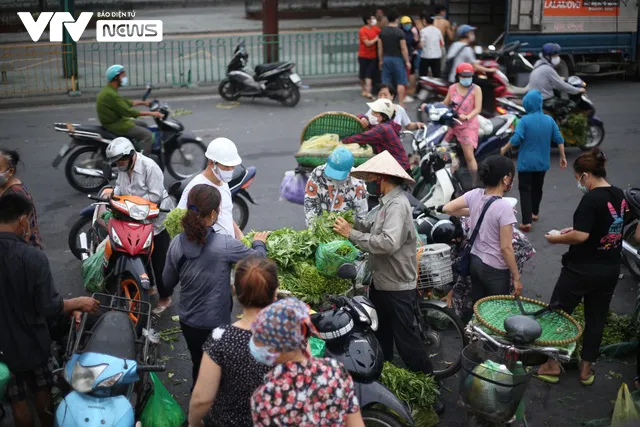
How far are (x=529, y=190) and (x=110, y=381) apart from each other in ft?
19.7

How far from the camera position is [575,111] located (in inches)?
486

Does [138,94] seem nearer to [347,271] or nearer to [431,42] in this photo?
[431,42]

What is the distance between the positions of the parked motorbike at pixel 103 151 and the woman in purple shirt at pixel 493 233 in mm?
5522

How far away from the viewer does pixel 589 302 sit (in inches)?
231

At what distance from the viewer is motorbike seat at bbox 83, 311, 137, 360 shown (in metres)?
4.65

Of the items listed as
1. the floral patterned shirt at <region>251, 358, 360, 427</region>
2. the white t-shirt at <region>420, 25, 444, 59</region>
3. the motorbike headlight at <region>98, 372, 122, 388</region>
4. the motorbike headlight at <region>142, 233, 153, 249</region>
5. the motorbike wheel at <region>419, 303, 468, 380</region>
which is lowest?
the motorbike wheel at <region>419, 303, 468, 380</region>

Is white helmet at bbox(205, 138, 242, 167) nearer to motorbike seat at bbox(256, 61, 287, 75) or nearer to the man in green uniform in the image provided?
the man in green uniform

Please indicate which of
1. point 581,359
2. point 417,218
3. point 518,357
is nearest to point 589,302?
point 581,359

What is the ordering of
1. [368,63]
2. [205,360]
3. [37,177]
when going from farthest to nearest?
[368,63] < [37,177] < [205,360]

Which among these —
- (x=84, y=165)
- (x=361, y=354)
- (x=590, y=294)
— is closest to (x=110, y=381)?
(x=361, y=354)

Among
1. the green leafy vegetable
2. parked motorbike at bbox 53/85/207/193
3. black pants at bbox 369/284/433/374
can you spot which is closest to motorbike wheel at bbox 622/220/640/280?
black pants at bbox 369/284/433/374

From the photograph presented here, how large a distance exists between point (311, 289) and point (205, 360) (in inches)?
70.7

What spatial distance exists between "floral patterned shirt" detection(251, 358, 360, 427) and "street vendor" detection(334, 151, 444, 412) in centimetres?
200

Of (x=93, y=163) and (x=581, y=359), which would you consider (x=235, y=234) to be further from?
(x=93, y=163)
